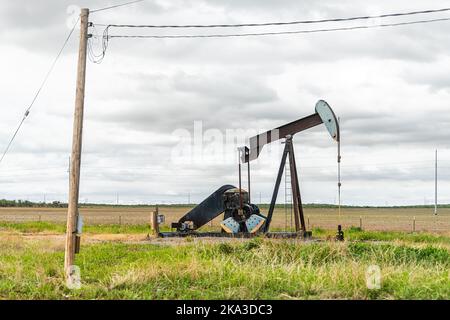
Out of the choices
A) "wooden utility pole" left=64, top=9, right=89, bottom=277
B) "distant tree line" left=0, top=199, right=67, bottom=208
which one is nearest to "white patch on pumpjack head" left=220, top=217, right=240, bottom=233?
"wooden utility pole" left=64, top=9, right=89, bottom=277

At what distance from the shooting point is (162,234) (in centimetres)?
2334

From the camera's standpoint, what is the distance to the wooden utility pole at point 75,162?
37.2ft

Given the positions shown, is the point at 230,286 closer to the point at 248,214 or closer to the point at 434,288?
the point at 434,288

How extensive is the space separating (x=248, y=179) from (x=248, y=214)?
126 cm

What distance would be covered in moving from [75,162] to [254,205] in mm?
12108

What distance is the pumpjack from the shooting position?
20547 mm

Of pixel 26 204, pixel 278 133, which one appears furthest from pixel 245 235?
pixel 26 204

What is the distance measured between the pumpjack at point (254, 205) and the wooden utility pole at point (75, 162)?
9.68m

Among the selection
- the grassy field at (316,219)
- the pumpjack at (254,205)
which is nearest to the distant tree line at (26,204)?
the grassy field at (316,219)

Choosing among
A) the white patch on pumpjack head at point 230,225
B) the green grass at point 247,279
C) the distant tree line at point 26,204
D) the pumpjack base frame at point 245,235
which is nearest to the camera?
the green grass at point 247,279

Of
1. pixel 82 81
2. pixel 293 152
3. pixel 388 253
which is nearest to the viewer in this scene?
pixel 82 81

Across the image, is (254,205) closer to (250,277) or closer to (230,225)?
(230,225)

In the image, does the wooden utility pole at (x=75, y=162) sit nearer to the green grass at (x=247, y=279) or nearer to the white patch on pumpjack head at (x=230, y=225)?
the green grass at (x=247, y=279)
